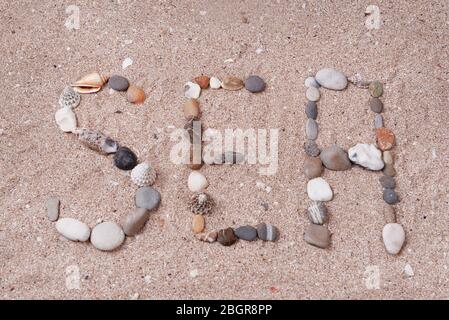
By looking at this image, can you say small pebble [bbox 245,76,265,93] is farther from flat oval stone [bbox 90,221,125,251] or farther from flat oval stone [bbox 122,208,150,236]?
flat oval stone [bbox 90,221,125,251]

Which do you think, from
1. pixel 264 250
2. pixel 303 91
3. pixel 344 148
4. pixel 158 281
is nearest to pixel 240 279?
pixel 264 250

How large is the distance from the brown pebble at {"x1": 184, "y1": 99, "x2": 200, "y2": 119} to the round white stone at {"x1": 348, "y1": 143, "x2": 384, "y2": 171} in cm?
69

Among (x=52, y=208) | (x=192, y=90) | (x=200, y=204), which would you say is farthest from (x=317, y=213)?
(x=52, y=208)

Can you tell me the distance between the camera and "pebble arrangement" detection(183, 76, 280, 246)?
2.26 m

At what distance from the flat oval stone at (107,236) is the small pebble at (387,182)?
3.60 ft

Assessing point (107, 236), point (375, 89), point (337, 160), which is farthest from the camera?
point (375, 89)

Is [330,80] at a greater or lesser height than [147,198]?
greater

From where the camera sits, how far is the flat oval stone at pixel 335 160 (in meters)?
2.45

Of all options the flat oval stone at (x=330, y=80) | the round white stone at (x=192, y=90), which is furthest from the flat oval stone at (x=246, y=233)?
the flat oval stone at (x=330, y=80)

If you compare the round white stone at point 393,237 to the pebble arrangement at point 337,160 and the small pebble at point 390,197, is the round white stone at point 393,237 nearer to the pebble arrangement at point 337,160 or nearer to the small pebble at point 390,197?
the pebble arrangement at point 337,160

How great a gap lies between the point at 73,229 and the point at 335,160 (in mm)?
1113

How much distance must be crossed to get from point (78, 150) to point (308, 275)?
1.09 metres

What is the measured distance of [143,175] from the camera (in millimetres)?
2332

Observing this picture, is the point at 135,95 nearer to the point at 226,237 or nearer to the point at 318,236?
the point at 226,237
